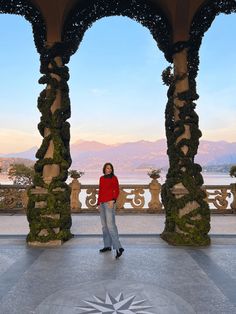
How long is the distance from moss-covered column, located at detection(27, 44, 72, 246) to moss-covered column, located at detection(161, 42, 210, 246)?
240 centimetres

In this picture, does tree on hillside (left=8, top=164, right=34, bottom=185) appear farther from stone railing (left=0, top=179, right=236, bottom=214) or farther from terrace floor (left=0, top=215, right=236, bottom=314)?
terrace floor (left=0, top=215, right=236, bottom=314)

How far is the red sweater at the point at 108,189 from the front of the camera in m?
5.89

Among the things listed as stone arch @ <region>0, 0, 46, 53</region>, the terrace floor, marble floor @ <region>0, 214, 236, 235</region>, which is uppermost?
stone arch @ <region>0, 0, 46, 53</region>

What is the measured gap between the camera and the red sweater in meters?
5.89

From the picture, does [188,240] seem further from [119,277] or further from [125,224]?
[125,224]

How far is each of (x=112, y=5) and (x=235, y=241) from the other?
6.50 m

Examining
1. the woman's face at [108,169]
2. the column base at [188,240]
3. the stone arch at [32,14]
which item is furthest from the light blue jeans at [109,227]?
the stone arch at [32,14]

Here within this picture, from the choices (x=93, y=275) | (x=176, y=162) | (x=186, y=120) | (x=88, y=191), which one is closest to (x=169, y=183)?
(x=176, y=162)

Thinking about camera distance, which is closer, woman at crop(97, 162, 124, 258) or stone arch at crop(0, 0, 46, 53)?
woman at crop(97, 162, 124, 258)

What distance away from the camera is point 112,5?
7.98 m

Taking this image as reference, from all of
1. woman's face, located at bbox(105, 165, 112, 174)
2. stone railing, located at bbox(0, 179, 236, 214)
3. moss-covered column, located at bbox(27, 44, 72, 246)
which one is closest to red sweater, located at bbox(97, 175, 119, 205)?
woman's face, located at bbox(105, 165, 112, 174)

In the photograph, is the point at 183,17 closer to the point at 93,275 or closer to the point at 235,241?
the point at 235,241

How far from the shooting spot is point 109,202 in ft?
19.3

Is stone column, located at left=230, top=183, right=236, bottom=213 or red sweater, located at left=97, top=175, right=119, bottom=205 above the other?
red sweater, located at left=97, top=175, right=119, bottom=205
